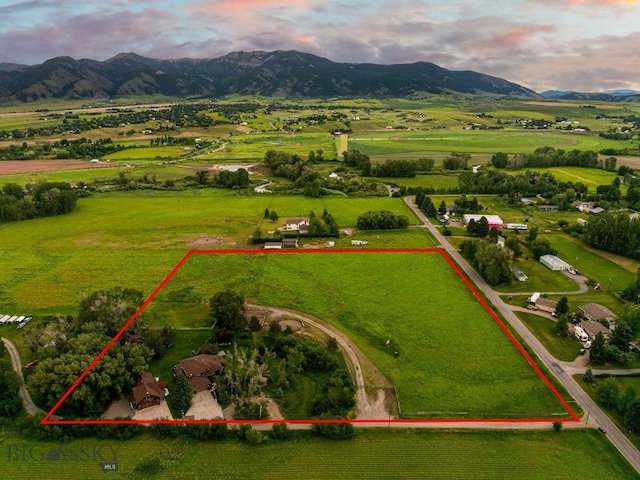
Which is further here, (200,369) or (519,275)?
(519,275)

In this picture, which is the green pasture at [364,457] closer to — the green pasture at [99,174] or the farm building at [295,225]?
the farm building at [295,225]

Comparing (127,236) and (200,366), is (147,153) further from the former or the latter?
(200,366)

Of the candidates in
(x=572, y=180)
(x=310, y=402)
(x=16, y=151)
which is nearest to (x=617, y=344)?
(x=310, y=402)

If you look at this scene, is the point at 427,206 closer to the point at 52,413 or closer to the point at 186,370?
the point at 186,370

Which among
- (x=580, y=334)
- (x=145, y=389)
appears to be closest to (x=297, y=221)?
(x=145, y=389)

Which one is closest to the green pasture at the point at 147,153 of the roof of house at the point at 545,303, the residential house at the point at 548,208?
the residential house at the point at 548,208

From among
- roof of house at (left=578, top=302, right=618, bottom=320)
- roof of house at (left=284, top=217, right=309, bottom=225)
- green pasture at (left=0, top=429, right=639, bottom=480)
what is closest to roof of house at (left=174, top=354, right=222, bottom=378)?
green pasture at (left=0, top=429, right=639, bottom=480)

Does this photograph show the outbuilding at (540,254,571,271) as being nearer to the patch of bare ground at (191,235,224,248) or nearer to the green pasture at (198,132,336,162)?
the patch of bare ground at (191,235,224,248)
